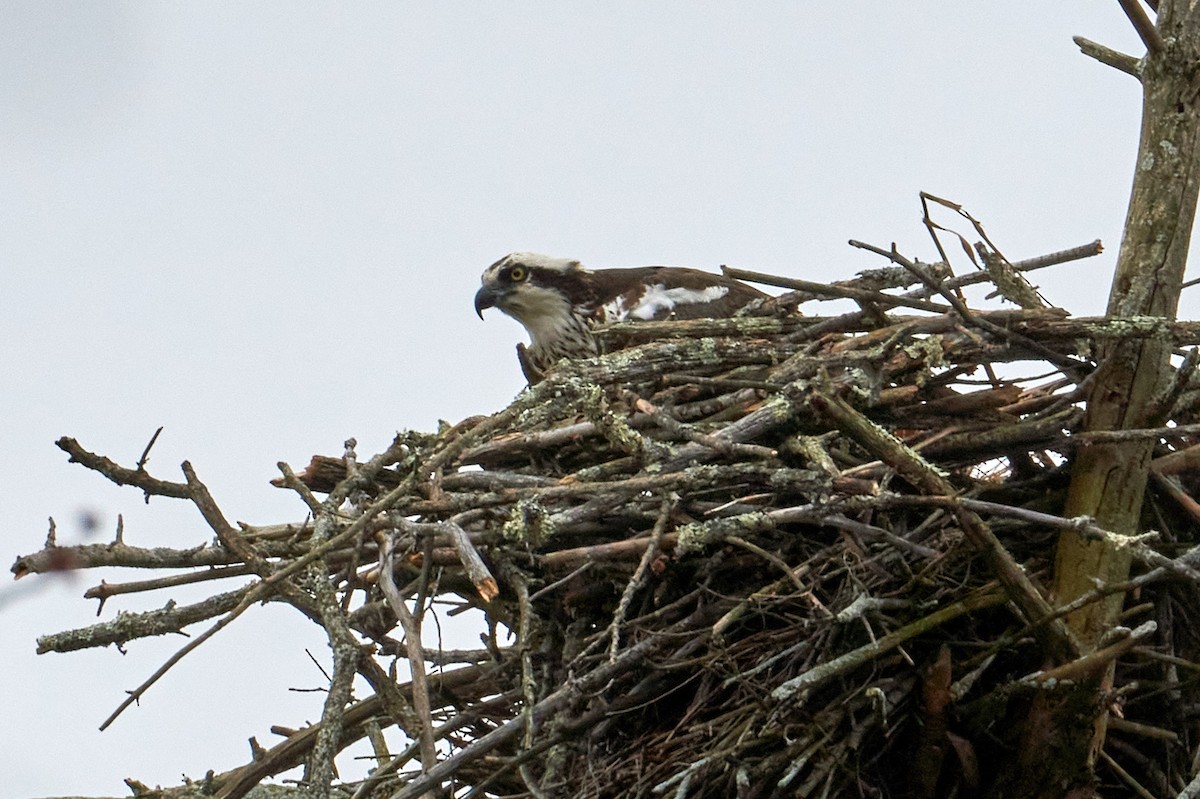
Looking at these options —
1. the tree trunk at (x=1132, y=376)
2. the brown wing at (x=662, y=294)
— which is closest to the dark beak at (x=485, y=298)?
the brown wing at (x=662, y=294)

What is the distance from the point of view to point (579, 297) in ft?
19.8

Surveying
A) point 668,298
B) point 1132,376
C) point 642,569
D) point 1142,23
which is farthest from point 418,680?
point 668,298

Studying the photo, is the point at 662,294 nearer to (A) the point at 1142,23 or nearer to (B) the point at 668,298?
(B) the point at 668,298

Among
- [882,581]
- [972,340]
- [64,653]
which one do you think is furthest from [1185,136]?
[64,653]

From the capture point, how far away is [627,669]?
368 centimetres

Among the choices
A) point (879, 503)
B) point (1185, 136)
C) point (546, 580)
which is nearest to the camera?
point (879, 503)

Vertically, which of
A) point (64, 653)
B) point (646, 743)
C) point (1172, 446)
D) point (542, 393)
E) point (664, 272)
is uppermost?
point (664, 272)

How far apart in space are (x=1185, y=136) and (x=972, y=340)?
28.2 inches

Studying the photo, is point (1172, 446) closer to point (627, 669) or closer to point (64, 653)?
point (627, 669)

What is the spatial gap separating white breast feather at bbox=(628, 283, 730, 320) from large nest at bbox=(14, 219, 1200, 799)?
1474 mm

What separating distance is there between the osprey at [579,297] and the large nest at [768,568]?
1.48 m

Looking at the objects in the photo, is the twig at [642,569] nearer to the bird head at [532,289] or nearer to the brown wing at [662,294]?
the brown wing at [662,294]

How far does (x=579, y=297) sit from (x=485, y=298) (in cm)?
47

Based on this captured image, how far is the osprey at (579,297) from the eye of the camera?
5680mm
